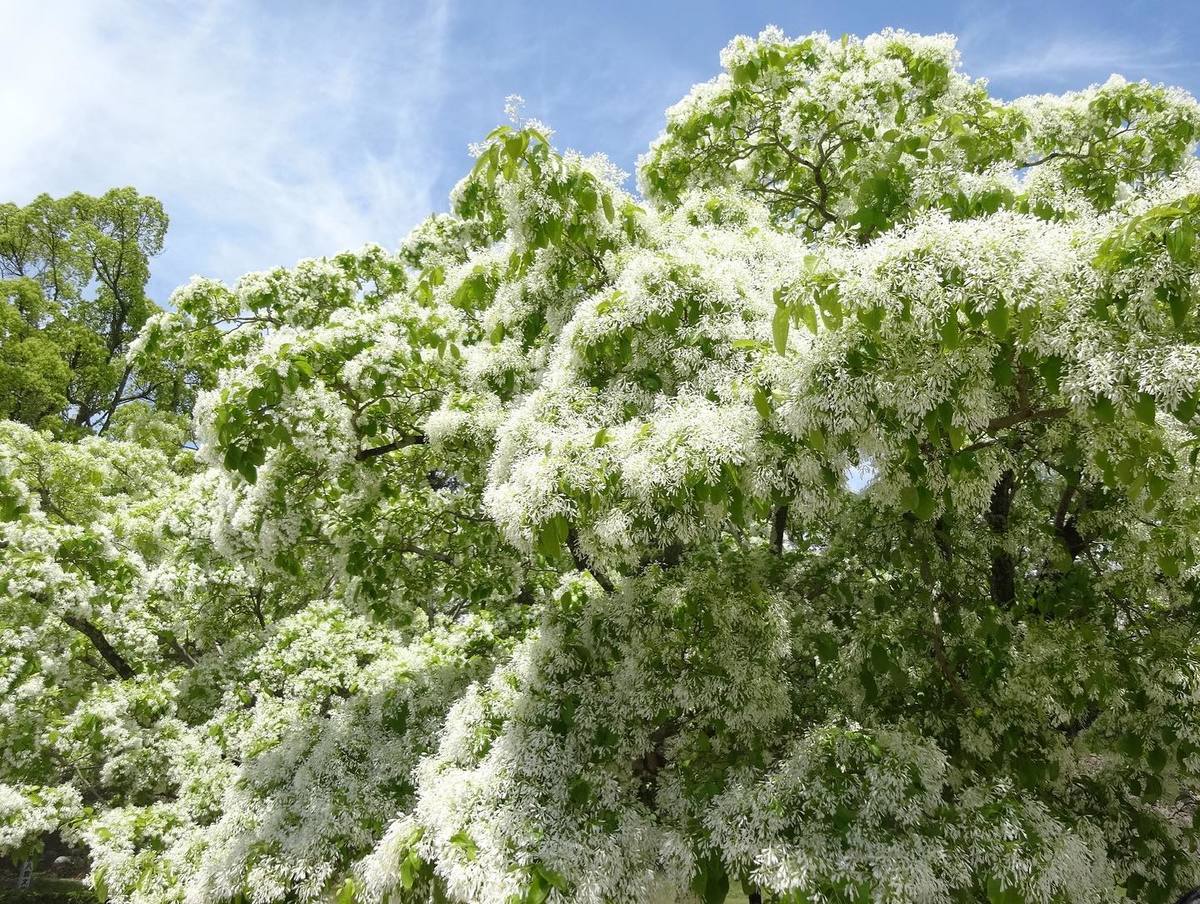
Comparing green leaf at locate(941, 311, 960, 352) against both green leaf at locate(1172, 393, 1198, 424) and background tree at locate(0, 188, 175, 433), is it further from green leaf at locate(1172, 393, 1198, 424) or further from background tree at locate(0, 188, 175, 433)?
background tree at locate(0, 188, 175, 433)

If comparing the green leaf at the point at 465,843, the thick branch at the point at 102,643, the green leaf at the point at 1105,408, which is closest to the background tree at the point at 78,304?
the thick branch at the point at 102,643

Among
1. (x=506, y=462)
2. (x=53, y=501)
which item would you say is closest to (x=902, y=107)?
(x=506, y=462)

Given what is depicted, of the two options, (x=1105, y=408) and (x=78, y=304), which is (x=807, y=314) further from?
(x=78, y=304)

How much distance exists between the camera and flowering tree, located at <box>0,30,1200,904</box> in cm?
347

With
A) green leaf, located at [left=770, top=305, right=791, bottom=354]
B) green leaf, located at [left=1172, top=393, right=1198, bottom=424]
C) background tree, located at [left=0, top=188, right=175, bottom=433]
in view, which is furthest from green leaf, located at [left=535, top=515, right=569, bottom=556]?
background tree, located at [left=0, top=188, right=175, bottom=433]

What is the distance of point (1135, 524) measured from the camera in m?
5.75

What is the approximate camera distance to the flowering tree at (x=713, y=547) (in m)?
3.47

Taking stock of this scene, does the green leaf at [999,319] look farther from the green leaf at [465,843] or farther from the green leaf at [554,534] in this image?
the green leaf at [465,843]

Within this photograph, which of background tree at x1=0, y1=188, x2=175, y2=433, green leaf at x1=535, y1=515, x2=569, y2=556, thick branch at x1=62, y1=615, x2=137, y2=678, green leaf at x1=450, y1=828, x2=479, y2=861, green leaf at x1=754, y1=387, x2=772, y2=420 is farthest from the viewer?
background tree at x1=0, y1=188, x2=175, y2=433

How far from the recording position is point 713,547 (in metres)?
5.67

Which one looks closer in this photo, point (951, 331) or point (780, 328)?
point (951, 331)

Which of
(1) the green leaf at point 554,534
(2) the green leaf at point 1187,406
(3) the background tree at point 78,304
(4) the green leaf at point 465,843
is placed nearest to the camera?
(2) the green leaf at point 1187,406

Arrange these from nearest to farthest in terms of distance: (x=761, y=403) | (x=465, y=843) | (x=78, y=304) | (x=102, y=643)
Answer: (x=761, y=403) → (x=465, y=843) → (x=102, y=643) → (x=78, y=304)

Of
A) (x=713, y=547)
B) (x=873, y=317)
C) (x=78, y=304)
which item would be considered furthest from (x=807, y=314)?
(x=78, y=304)
